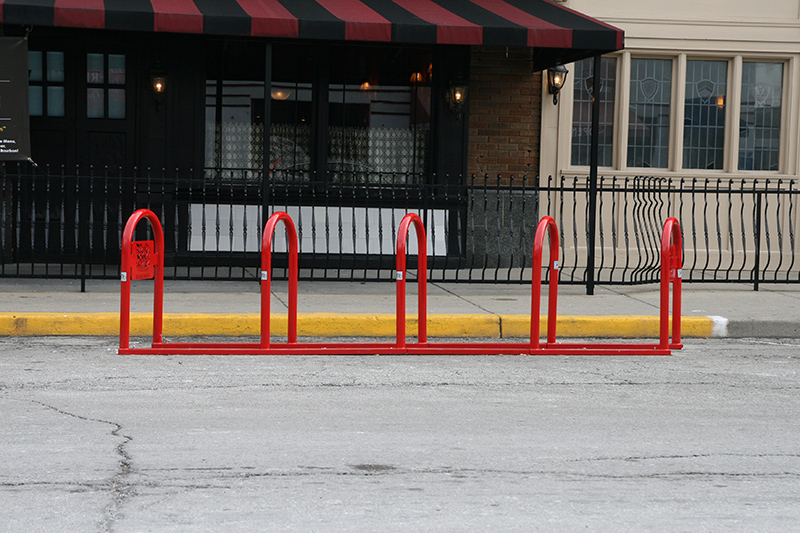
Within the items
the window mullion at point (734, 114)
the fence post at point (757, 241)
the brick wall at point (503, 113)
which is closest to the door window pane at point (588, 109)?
the brick wall at point (503, 113)

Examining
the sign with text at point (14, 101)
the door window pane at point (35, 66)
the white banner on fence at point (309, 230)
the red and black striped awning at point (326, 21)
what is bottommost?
the white banner on fence at point (309, 230)

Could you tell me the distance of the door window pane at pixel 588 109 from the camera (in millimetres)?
13922

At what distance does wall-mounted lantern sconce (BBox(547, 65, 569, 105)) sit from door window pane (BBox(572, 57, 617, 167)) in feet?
1.58

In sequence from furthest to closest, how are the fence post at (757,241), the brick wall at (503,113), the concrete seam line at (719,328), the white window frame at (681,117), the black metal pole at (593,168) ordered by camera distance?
the white window frame at (681,117) → the brick wall at (503,113) → the fence post at (757,241) → the black metal pole at (593,168) → the concrete seam line at (719,328)

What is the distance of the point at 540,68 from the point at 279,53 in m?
3.47

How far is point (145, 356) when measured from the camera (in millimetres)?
7383

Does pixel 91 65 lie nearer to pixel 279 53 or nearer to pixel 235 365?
pixel 279 53

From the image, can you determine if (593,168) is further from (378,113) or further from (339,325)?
(378,113)

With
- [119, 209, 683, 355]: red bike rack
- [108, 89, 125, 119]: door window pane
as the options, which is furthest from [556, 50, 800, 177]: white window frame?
[119, 209, 683, 355]: red bike rack

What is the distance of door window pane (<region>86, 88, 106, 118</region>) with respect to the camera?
12602 millimetres

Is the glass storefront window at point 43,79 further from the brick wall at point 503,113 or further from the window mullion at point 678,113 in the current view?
the window mullion at point 678,113

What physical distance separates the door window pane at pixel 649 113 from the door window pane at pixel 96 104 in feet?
23.6

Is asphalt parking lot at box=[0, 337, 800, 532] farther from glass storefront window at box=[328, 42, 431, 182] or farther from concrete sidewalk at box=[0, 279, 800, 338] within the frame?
glass storefront window at box=[328, 42, 431, 182]

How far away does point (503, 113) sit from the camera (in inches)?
535
